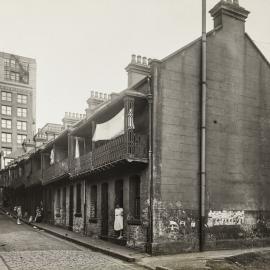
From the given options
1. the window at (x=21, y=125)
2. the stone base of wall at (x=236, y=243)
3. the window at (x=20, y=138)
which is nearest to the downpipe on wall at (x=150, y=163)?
the stone base of wall at (x=236, y=243)

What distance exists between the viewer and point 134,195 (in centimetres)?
1694

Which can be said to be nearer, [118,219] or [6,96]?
[118,219]

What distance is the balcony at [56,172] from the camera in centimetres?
2423

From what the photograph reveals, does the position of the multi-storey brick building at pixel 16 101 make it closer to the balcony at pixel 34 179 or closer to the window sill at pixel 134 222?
the balcony at pixel 34 179

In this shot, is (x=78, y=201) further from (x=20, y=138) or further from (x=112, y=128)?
(x=20, y=138)

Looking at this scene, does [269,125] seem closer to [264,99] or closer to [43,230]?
[264,99]

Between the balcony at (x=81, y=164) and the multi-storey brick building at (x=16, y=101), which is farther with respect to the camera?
the multi-storey brick building at (x=16, y=101)

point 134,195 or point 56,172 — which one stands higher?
point 56,172

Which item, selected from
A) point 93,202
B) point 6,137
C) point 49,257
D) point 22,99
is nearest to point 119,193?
point 93,202

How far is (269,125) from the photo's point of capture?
18.4 meters

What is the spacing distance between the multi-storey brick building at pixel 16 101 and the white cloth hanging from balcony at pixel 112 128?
5621 centimetres

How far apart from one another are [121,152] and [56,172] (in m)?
11.5

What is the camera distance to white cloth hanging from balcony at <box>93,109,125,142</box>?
53.4ft

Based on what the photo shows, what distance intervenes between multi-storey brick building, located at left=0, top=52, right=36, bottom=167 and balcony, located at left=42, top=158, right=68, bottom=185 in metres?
44.6
